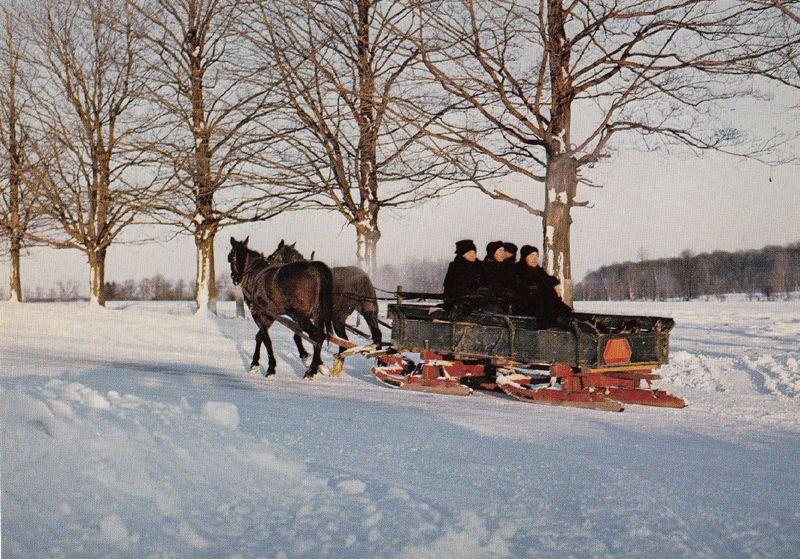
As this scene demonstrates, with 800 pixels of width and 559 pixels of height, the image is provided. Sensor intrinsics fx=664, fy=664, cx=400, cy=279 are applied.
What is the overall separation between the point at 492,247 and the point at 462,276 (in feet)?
1.91

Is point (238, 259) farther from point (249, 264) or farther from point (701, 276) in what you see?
point (701, 276)

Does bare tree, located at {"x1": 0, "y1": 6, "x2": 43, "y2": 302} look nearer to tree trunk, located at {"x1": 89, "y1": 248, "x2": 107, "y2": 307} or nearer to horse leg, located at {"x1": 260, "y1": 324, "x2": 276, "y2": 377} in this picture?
tree trunk, located at {"x1": 89, "y1": 248, "x2": 107, "y2": 307}

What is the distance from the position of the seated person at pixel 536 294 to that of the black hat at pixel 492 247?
1.24 ft

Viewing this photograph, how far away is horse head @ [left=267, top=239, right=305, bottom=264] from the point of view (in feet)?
36.9

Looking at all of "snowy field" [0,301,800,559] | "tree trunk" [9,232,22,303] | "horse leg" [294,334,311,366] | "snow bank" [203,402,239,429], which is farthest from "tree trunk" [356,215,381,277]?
"tree trunk" [9,232,22,303]

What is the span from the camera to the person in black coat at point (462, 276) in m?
8.60

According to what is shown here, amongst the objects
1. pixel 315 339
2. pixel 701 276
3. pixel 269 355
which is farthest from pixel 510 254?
pixel 701 276

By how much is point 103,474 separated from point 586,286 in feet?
320

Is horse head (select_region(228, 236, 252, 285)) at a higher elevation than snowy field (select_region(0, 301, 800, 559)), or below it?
higher

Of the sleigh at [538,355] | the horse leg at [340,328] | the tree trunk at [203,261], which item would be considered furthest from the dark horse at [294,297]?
the tree trunk at [203,261]

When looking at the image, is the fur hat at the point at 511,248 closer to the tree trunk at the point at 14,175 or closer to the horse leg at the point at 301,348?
the horse leg at the point at 301,348

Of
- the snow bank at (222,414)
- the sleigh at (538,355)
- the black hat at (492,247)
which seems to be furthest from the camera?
the black hat at (492,247)

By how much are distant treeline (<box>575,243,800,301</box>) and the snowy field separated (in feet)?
261

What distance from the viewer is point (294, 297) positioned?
10.7m
